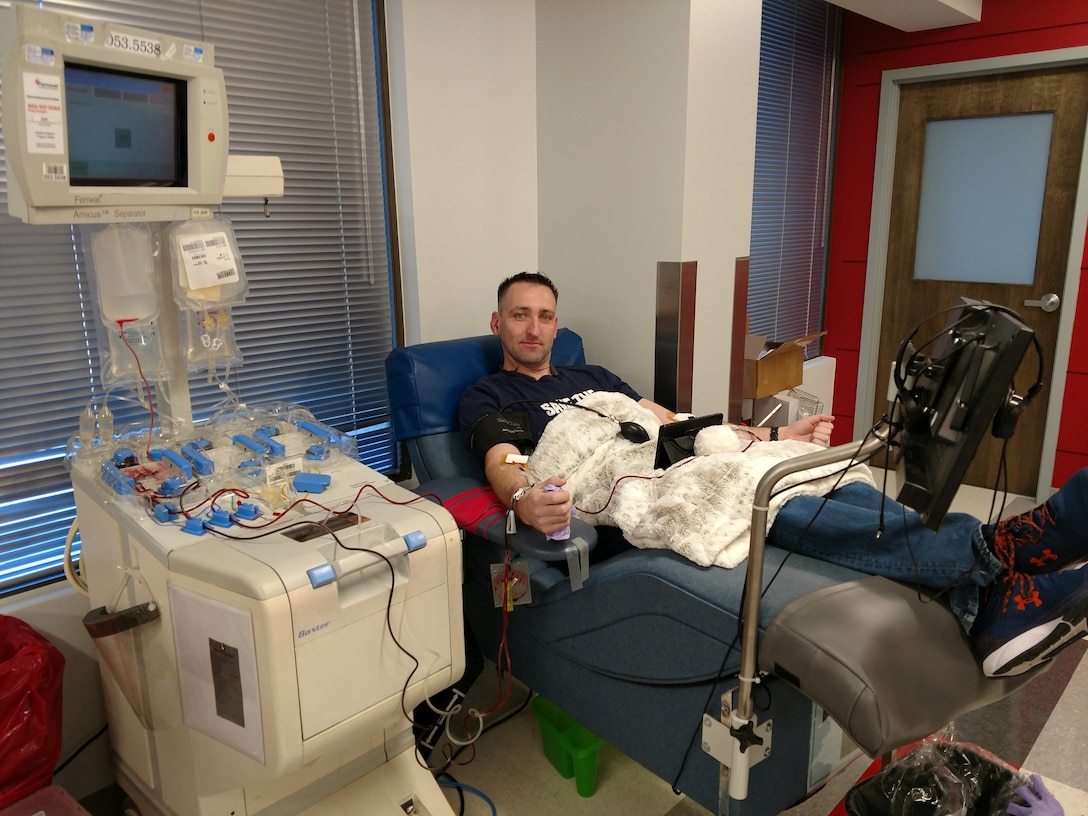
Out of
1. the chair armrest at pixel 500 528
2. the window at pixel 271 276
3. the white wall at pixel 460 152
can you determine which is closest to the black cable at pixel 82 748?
the window at pixel 271 276

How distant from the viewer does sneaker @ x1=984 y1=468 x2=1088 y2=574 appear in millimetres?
1322

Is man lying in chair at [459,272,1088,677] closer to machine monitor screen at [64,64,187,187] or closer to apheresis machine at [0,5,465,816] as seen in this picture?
apheresis machine at [0,5,465,816]

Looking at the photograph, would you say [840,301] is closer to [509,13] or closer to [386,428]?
[509,13]

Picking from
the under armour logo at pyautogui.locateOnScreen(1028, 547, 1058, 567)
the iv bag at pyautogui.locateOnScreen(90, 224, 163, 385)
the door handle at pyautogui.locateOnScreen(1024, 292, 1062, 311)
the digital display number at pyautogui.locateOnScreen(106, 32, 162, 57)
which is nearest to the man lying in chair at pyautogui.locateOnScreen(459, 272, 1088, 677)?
the under armour logo at pyautogui.locateOnScreen(1028, 547, 1058, 567)

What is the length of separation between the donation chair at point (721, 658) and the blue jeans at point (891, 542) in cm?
4

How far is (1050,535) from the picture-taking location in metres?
1.35

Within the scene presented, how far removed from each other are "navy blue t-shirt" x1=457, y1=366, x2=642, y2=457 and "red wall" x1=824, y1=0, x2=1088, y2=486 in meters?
2.38

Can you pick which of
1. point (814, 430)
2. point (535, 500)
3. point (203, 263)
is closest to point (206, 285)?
point (203, 263)

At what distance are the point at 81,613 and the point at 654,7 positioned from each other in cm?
234

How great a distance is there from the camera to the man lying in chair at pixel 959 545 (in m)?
1.34

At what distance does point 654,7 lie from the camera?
243 centimetres

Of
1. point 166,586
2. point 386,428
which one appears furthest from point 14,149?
point 386,428

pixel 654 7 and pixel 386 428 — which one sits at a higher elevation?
pixel 654 7

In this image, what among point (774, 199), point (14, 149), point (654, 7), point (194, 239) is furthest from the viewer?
point (774, 199)
